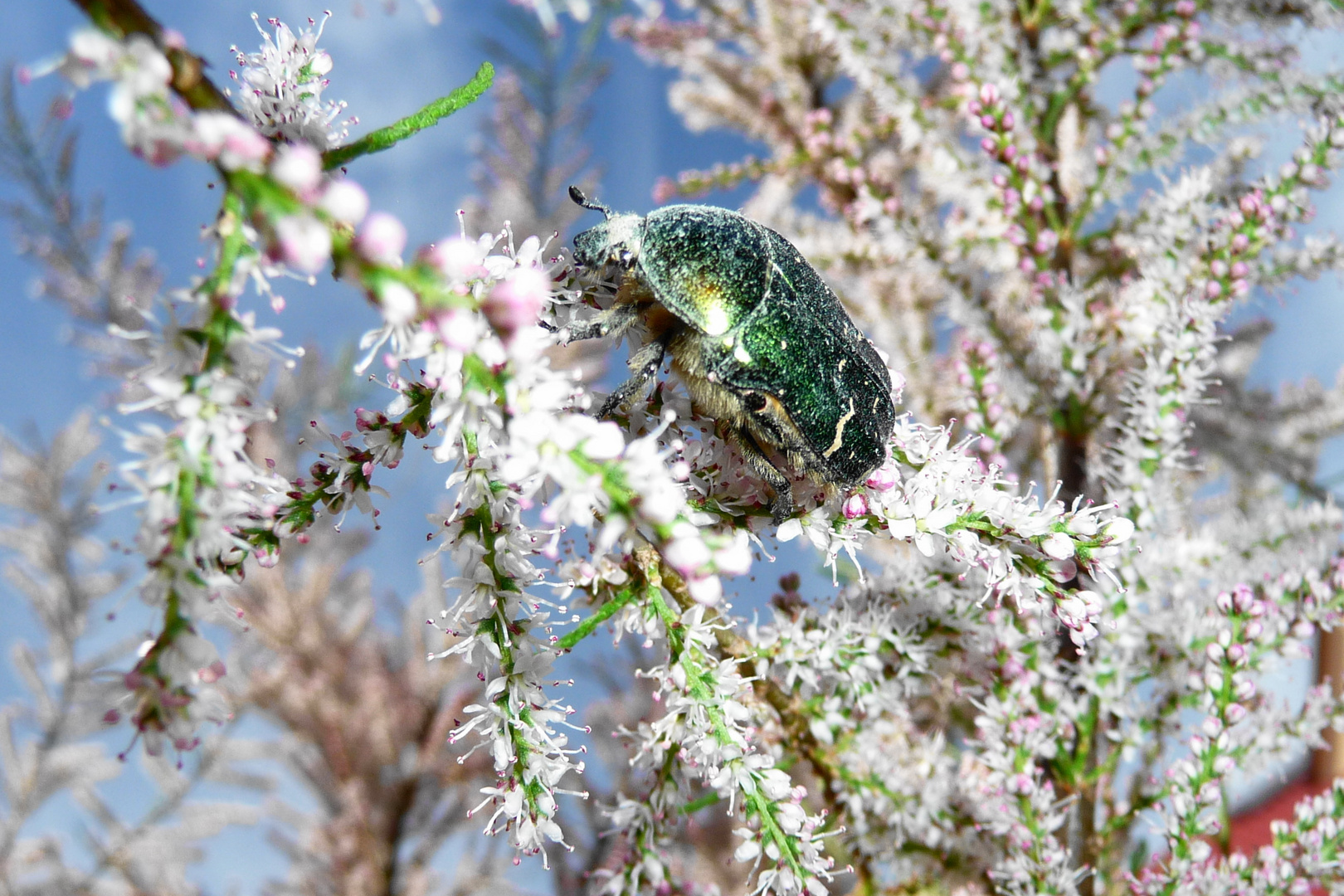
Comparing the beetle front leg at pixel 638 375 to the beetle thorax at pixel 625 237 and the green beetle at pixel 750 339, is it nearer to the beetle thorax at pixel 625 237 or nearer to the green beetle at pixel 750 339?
the green beetle at pixel 750 339

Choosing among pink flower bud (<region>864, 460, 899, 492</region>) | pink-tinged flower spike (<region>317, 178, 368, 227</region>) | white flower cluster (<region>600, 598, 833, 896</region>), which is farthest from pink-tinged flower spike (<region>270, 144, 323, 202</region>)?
pink flower bud (<region>864, 460, 899, 492</region>)

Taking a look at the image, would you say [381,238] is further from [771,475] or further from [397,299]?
[771,475]

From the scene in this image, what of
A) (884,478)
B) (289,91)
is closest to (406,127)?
(289,91)

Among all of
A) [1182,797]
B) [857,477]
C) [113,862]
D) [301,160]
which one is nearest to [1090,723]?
[1182,797]

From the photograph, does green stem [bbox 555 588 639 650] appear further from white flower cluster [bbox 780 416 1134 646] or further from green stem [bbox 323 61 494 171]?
green stem [bbox 323 61 494 171]

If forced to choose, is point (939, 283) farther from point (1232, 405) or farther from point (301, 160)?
point (301, 160)
